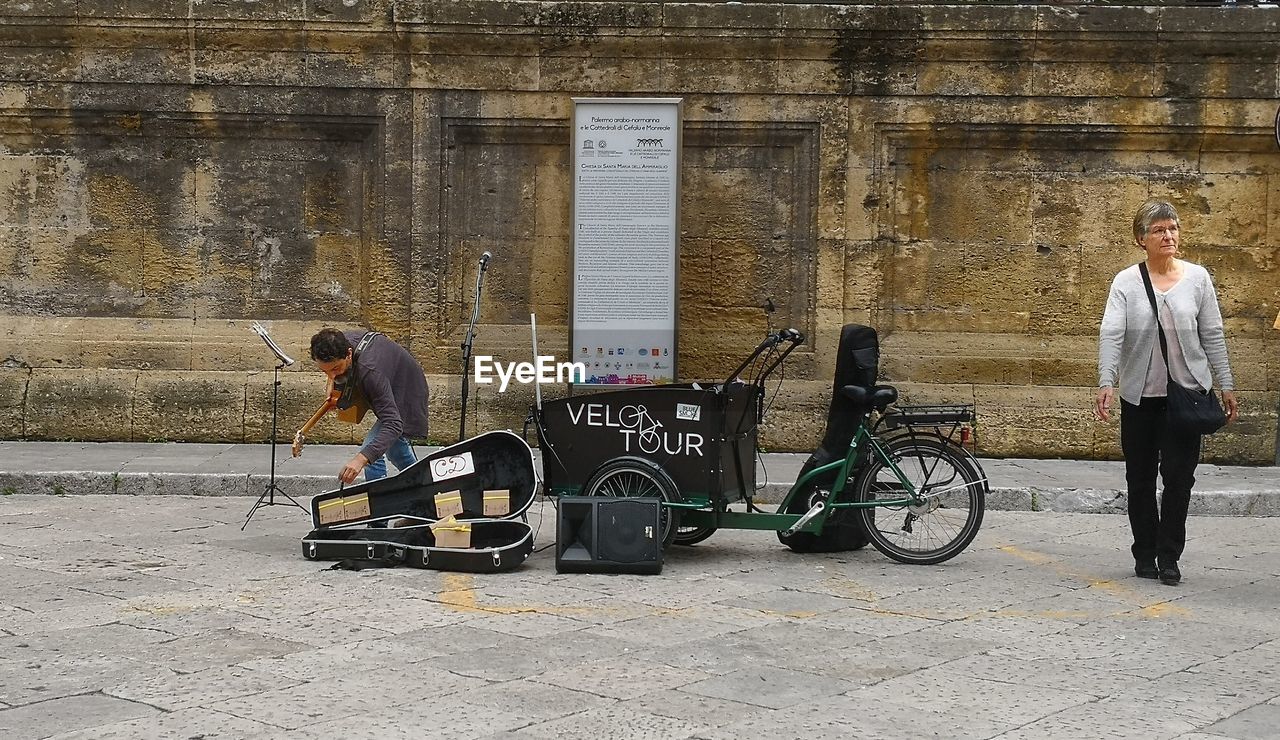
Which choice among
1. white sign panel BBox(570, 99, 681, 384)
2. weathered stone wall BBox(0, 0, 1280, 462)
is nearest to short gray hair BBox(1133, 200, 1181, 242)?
white sign panel BBox(570, 99, 681, 384)

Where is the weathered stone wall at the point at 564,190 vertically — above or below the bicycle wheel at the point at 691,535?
above

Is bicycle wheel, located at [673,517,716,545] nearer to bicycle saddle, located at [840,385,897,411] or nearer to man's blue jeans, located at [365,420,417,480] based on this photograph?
bicycle saddle, located at [840,385,897,411]

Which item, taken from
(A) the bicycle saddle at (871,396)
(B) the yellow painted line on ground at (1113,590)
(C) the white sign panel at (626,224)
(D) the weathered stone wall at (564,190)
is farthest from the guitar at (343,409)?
(D) the weathered stone wall at (564,190)

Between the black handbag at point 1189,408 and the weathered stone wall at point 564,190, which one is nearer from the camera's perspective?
the black handbag at point 1189,408

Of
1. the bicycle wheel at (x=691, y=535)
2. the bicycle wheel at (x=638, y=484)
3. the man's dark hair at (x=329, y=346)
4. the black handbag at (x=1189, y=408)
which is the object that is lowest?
the bicycle wheel at (x=691, y=535)

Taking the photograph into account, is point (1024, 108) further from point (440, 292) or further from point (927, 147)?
point (440, 292)

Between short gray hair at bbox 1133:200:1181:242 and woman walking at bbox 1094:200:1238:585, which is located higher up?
short gray hair at bbox 1133:200:1181:242

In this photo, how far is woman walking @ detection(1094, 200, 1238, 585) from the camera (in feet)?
24.9

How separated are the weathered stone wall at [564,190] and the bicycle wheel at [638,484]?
4.53m

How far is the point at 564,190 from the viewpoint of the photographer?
494 inches

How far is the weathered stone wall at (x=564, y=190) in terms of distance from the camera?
12.2 meters

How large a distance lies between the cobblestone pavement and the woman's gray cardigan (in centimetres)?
109

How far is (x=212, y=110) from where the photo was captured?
12516 mm

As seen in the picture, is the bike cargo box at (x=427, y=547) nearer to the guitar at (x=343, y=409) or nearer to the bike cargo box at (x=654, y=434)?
the bike cargo box at (x=654, y=434)
